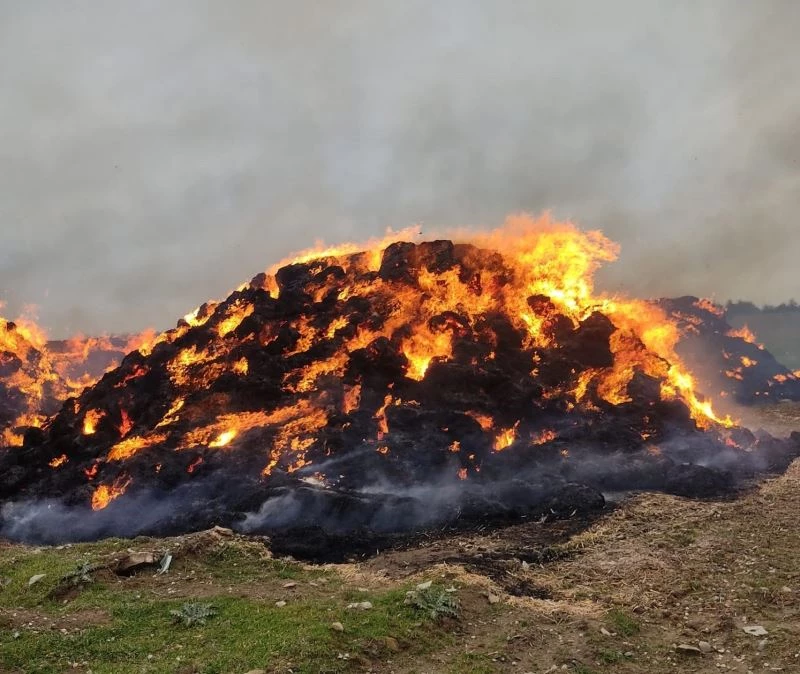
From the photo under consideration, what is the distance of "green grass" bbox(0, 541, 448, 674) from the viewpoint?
1295 cm

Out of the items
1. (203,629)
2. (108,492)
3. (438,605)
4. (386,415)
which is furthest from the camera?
(386,415)

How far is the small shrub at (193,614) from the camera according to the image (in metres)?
15.0

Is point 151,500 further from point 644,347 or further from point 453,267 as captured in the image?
point 644,347

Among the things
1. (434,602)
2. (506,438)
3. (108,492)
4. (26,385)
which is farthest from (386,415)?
(26,385)

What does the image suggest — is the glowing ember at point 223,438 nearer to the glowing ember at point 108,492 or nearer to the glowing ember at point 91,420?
the glowing ember at point 108,492

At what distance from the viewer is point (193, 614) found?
15336 mm

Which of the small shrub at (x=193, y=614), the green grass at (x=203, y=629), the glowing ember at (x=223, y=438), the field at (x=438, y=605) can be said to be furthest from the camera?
the glowing ember at (x=223, y=438)

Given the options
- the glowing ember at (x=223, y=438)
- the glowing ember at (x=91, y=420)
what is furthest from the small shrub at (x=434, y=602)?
the glowing ember at (x=91, y=420)

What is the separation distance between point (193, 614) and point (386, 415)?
20734 millimetres

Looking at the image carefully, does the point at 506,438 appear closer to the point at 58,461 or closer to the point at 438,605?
the point at 438,605

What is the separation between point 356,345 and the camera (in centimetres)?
4088

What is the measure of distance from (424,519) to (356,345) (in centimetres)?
1681

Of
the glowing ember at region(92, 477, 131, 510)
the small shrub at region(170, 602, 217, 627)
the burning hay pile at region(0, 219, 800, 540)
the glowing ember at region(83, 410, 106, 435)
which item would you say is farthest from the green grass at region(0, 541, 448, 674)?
the glowing ember at region(83, 410, 106, 435)

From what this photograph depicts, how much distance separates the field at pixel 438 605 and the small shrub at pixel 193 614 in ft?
0.47
